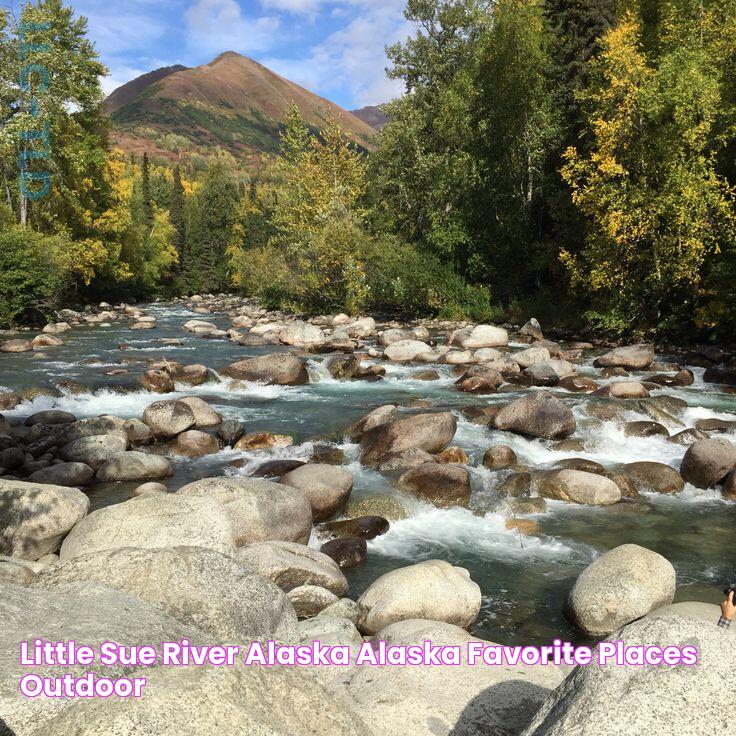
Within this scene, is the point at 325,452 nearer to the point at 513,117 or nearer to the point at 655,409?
the point at 655,409

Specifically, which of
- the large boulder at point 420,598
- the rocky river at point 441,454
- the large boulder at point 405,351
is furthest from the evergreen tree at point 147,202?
the large boulder at point 420,598

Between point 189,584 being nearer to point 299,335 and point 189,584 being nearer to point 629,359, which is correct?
point 629,359

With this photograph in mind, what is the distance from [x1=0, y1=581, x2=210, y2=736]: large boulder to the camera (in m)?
Answer: 2.60

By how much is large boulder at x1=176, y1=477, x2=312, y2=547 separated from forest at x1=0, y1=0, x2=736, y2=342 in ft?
58.0

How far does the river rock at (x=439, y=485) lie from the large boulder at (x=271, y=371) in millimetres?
8544

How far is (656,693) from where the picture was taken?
8.04 feet

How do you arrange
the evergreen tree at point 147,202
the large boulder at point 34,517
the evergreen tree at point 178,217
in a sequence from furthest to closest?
the evergreen tree at point 178,217 → the evergreen tree at point 147,202 → the large boulder at point 34,517

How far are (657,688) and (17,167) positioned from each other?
39259 millimetres

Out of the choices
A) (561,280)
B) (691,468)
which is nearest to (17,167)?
(561,280)

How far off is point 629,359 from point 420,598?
14887 mm

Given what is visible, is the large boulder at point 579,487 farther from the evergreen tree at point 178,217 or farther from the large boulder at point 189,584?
the evergreen tree at point 178,217

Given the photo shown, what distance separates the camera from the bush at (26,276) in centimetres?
2884

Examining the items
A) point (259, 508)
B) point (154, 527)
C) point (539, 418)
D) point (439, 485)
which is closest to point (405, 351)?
point (539, 418)

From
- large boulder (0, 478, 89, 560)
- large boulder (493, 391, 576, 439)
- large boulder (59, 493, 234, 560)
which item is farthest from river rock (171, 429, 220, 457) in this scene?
large boulder (493, 391, 576, 439)
